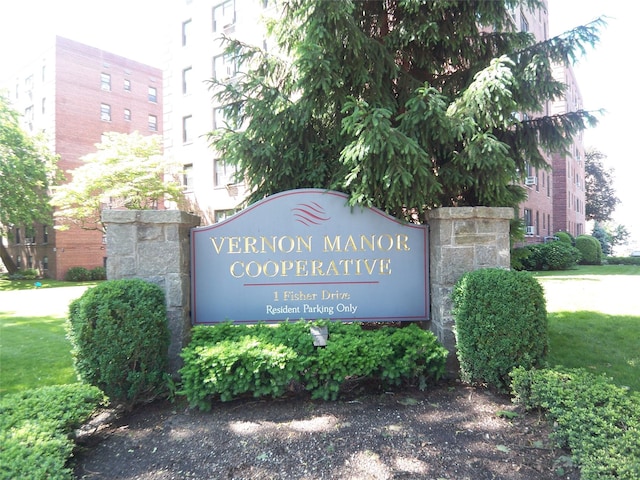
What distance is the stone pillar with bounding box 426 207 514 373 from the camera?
4.16 meters

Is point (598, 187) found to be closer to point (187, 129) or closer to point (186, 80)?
point (187, 129)

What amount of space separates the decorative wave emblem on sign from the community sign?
0.01 m

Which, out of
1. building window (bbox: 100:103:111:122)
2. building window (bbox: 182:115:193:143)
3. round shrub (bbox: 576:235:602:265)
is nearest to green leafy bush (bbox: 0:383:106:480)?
building window (bbox: 182:115:193:143)

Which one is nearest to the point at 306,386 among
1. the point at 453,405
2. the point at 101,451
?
the point at 453,405

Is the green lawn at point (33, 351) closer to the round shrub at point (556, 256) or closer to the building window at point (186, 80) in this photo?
the building window at point (186, 80)

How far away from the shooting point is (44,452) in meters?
2.46

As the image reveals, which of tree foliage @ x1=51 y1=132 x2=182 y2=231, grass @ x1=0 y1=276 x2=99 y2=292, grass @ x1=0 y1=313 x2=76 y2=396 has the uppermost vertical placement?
tree foliage @ x1=51 y1=132 x2=182 y2=231

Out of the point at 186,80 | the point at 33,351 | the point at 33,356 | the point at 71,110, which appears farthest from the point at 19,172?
the point at 33,356

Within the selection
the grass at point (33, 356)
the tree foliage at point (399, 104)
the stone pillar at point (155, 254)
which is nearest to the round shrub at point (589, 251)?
the tree foliage at point (399, 104)

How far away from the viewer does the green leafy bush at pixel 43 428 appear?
7.63 feet

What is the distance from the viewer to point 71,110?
26.5m

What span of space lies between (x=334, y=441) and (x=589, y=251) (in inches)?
1036

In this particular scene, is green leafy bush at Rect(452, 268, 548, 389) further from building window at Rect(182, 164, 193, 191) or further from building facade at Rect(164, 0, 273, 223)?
building window at Rect(182, 164, 193, 191)

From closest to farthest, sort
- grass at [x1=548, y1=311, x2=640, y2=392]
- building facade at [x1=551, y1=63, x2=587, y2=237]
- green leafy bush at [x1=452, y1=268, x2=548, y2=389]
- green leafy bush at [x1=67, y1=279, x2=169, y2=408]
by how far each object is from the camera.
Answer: green leafy bush at [x1=67, y1=279, x2=169, y2=408], green leafy bush at [x1=452, y1=268, x2=548, y2=389], grass at [x1=548, y1=311, x2=640, y2=392], building facade at [x1=551, y1=63, x2=587, y2=237]
